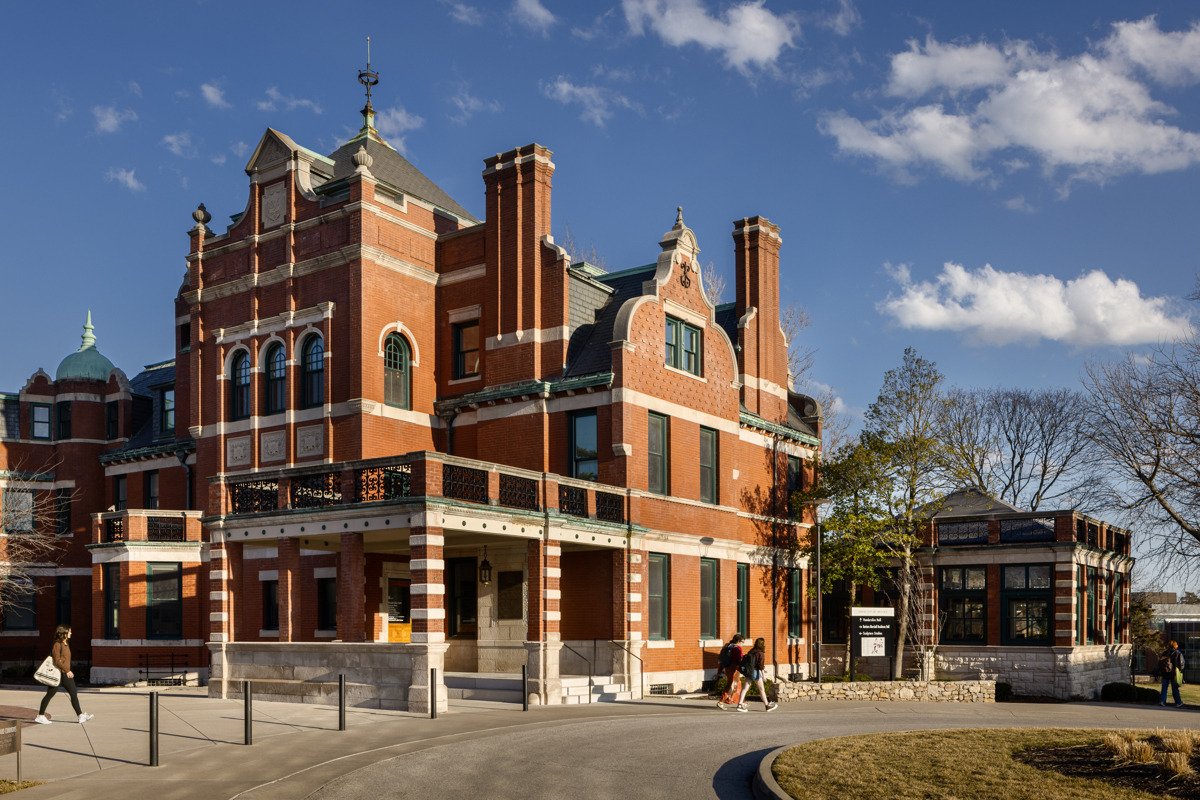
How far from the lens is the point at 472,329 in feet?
112

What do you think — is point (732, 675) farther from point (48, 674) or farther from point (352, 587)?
point (48, 674)

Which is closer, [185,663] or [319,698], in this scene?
[319,698]

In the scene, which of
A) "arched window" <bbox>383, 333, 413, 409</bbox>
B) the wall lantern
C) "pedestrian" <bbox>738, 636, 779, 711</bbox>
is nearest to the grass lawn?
"pedestrian" <bbox>738, 636, 779, 711</bbox>

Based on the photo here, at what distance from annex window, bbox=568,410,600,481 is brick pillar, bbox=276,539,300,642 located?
7404 millimetres

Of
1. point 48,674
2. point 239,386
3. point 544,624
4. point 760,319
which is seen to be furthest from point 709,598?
point 48,674

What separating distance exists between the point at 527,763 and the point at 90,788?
5.94 metres

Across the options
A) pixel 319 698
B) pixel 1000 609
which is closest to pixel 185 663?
pixel 319 698

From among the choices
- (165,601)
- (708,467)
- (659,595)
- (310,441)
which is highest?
(310,441)

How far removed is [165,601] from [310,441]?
9154 millimetres

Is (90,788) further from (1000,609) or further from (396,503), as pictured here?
(1000,609)

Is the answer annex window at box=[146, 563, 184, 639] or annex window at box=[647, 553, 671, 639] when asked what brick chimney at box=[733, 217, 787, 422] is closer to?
annex window at box=[647, 553, 671, 639]

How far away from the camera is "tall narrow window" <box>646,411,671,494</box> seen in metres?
31.7

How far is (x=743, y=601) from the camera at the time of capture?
35312mm

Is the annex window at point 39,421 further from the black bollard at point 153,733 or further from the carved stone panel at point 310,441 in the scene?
the black bollard at point 153,733
